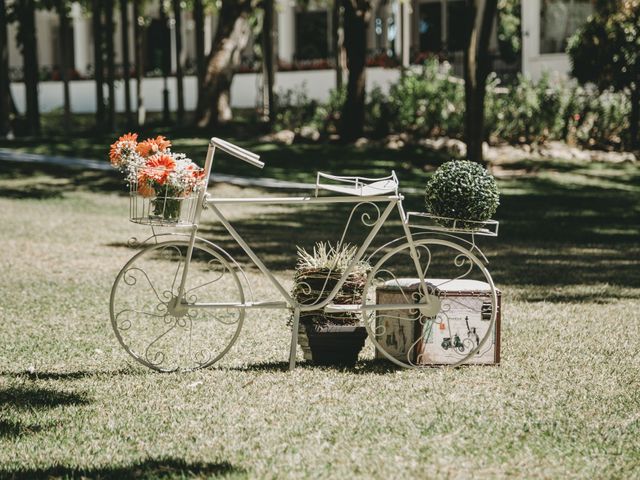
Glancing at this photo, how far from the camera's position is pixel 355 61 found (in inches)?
877

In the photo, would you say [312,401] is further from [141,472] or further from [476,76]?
[476,76]

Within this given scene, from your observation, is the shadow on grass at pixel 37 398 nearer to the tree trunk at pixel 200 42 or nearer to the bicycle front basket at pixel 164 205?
the bicycle front basket at pixel 164 205

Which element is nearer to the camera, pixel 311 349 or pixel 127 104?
pixel 311 349

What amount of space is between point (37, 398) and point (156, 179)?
1.43m

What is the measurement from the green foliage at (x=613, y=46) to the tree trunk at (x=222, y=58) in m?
8.09

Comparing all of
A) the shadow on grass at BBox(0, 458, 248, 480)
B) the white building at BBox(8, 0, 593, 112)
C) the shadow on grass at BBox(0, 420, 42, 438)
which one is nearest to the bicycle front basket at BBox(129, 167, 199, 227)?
the shadow on grass at BBox(0, 420, 42, 438)

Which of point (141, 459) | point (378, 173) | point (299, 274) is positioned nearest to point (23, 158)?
point (378, 173)

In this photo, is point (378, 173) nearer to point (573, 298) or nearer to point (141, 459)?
point (573, 298)

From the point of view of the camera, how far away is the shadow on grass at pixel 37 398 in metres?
5.82

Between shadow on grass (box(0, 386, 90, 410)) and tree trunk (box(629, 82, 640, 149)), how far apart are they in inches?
756

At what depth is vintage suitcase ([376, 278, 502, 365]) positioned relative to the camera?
657 centimetres

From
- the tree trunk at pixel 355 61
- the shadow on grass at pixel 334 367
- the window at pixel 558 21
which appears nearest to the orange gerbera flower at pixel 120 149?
the shadow on grass at pixel 334 367

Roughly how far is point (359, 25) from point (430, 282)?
53.4ft

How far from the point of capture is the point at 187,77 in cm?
3559
